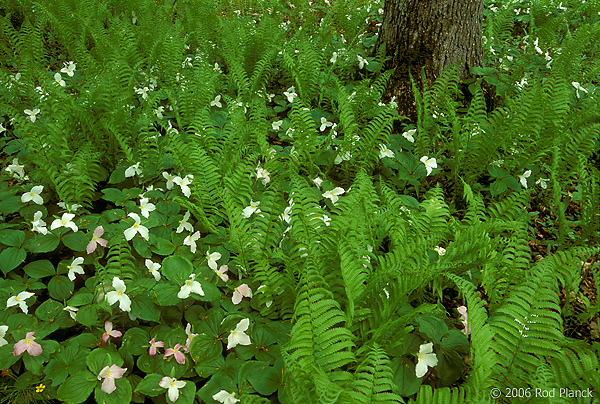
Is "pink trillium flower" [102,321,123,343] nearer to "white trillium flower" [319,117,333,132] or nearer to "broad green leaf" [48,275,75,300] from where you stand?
"broad green leaf" [48,275,75,300]

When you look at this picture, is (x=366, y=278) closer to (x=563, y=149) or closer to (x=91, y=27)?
(x=563, y=149)

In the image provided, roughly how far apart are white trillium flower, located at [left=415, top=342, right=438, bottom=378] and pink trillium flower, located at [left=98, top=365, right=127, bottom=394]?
140 cm

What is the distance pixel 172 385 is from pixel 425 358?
1213mm

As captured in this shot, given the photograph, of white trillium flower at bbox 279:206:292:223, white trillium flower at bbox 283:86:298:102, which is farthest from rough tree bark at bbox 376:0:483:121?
white trillium flower at bbox 279:206:292:223

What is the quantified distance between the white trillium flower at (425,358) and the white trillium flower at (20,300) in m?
2.04

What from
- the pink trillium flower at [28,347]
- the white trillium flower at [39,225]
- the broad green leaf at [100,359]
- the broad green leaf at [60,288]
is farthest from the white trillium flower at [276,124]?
the pink trillium flower at [28,347]

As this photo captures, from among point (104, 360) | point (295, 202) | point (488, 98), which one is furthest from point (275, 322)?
point (488, 98)

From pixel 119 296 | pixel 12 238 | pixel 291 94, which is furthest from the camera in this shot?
pixel 291 94

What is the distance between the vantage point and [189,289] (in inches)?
81.7

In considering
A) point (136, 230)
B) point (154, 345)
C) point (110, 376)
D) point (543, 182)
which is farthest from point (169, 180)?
point (543, 182)

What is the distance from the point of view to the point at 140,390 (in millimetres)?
1811

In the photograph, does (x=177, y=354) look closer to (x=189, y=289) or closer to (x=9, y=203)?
(x=189, y=289)

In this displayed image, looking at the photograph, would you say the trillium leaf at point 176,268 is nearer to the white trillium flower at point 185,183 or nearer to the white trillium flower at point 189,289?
the white trillium flower at point 189,289

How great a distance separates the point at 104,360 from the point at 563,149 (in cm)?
356
